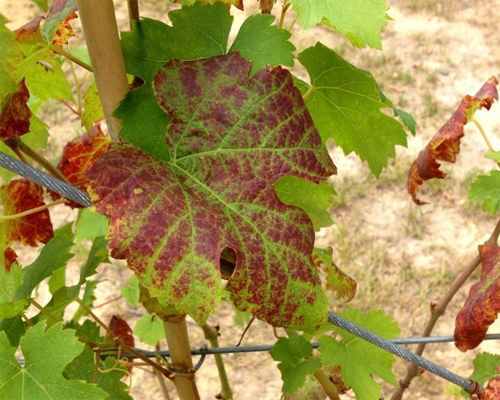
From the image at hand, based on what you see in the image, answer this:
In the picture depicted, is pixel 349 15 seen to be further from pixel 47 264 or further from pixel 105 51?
pixel 47 264

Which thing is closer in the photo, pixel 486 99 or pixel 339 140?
pixel 339 140

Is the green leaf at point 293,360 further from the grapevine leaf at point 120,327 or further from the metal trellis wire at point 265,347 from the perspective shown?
the grapevine leaf at point 120,327

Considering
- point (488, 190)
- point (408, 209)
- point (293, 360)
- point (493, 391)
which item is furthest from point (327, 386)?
point (408, 209)

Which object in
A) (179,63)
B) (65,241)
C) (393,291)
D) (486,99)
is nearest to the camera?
(179,63)

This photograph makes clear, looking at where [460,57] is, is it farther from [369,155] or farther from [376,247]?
[369,155]

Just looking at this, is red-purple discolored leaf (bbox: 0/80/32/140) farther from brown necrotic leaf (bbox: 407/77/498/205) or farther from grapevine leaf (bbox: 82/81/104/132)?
brown necrotic leaf (bbox: 407/77/498/205)

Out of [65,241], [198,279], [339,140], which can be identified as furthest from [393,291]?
[198,279]

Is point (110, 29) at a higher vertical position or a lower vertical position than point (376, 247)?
higher
